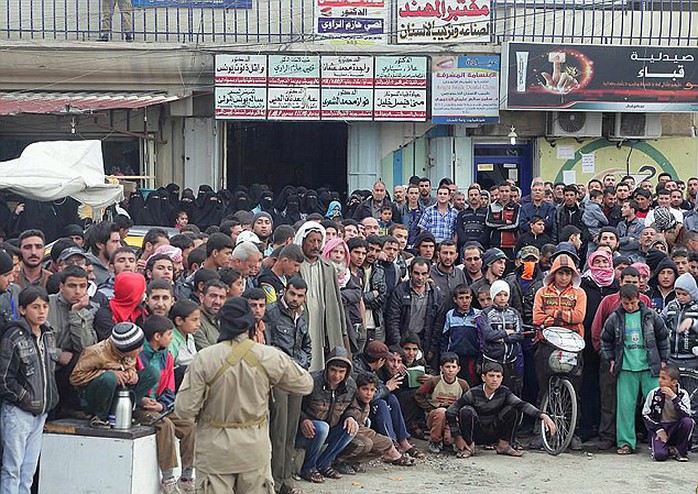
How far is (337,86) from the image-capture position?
1797cm

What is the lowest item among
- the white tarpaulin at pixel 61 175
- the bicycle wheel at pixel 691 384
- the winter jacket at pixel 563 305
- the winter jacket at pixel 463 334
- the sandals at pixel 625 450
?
the sandals at pixel 625 450

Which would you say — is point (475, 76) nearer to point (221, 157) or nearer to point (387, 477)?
point (221, 157)

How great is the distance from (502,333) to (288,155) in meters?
10.1

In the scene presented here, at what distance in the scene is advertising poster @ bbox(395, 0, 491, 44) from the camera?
1833 cm

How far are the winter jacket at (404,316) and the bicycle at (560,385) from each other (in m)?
1.03

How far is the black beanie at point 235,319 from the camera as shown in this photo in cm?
682

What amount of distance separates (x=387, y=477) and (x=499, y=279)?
7.86 feet

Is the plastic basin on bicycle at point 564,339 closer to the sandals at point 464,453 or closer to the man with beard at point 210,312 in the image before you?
the sandals at point 464,453

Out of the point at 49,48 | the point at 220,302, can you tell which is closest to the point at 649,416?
the point at 220,302

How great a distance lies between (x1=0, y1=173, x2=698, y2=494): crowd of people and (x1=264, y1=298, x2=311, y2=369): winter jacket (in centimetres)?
2

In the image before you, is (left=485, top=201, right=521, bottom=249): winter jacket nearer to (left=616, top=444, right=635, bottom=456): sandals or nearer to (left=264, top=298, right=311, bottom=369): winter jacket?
(left=616, top=444, right=635, bottom=456): sandals

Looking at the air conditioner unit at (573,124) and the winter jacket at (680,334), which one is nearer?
the winter jacket at (680,334)

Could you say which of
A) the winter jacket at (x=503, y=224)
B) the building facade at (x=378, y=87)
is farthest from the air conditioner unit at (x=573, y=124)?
the winter jacket at (x=503, y=224)

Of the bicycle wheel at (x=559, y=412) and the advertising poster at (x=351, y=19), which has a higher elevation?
the advertising poster at (x=351, y=19)
